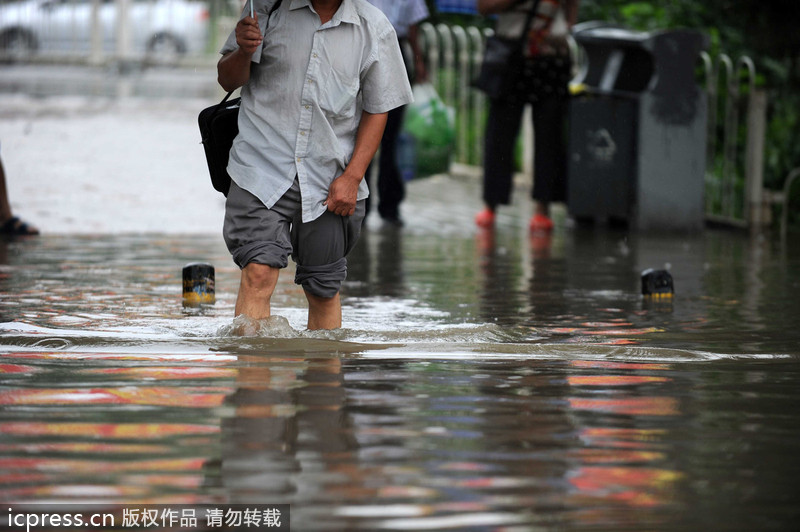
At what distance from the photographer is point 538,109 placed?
38.1 feet

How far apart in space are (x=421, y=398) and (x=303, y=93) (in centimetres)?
146

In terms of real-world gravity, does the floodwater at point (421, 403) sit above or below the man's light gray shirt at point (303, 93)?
below

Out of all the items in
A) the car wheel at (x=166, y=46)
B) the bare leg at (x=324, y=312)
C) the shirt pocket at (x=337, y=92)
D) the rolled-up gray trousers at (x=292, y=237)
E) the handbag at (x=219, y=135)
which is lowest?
the bare leg at (x=324, y=312)

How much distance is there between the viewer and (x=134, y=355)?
531 cm

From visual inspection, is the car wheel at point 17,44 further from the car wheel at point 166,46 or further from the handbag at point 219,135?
the handbag at point 219,135

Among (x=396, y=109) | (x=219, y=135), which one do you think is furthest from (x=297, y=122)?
(x=396, y=109)

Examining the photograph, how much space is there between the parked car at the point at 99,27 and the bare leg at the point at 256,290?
2084 cm

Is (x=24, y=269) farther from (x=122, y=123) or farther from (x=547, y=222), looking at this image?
(x=122, y=123)

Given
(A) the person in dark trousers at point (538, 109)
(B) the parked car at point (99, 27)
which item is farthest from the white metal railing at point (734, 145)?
(B) the parked car at point (99, 27)

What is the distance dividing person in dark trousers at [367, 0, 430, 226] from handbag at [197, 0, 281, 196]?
16.5 feet

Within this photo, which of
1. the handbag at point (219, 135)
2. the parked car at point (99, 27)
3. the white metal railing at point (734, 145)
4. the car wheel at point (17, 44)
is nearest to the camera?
the handbag at point (219, 135)

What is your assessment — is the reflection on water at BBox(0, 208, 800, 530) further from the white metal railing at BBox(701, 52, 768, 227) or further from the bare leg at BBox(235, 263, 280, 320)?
the white metal railing at BBox(701, 52, 768, 227)

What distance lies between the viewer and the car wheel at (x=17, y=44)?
88.7ft

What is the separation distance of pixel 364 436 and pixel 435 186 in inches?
468
